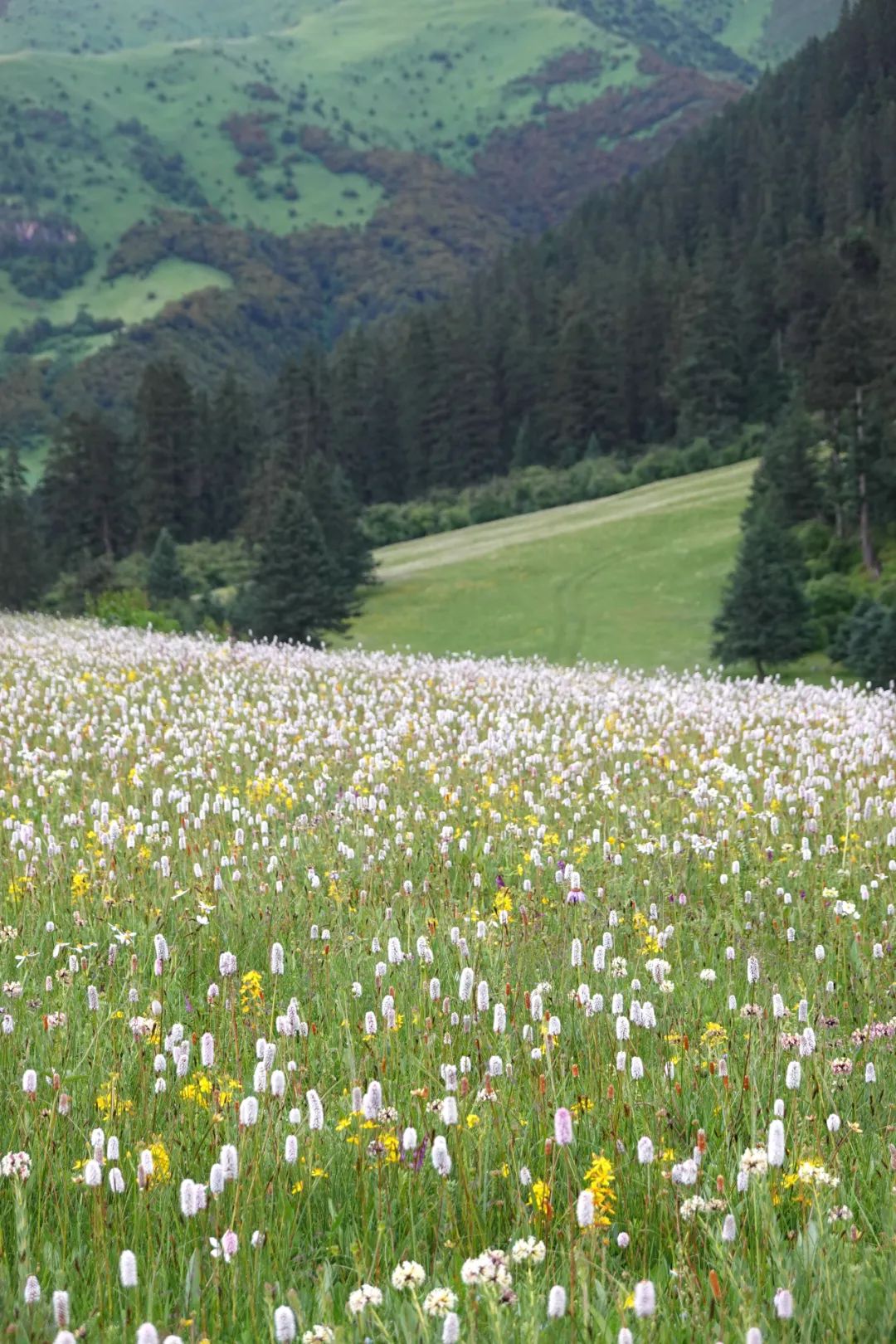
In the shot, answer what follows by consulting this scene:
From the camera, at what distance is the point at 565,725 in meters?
11.9

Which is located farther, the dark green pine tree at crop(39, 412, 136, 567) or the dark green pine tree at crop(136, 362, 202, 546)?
the dark green pine tree at crop(136, 362, 202, 546)

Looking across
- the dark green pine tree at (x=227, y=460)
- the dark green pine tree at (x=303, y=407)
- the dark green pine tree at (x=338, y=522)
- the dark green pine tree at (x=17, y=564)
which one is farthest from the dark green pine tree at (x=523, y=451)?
the dark green pine tree at (x=17, y=564)

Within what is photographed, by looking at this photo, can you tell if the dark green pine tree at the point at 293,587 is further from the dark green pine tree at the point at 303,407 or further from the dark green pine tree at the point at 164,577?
the dark green pine tree at the point at 303,407

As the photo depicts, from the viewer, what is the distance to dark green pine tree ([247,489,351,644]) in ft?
147

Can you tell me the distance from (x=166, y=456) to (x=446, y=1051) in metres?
91.4

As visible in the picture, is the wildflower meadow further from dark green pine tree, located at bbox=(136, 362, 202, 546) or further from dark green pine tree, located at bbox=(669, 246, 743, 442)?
dark green pine tree, located at bbox=(136, 362, 202, 546)

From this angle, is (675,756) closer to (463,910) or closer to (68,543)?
(463,910)

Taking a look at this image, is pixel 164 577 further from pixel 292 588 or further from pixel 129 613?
pixel 129 613

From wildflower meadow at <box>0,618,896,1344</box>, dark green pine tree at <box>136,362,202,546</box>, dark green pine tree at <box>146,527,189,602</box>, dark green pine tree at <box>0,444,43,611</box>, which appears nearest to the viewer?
wildflower meadow at <box>0,618,896,1344</box>

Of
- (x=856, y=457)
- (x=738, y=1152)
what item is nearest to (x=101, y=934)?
(x=738, y=1152)

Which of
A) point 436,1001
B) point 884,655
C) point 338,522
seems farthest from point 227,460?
point 436,1001

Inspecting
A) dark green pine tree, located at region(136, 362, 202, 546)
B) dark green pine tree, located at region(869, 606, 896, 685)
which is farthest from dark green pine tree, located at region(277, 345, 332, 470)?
dark green pine tree, located at region(869, 606, 896, 685)

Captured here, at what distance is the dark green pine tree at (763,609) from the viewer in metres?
37.5

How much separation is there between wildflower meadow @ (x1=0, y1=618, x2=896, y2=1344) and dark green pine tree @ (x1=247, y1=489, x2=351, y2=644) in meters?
35.2
